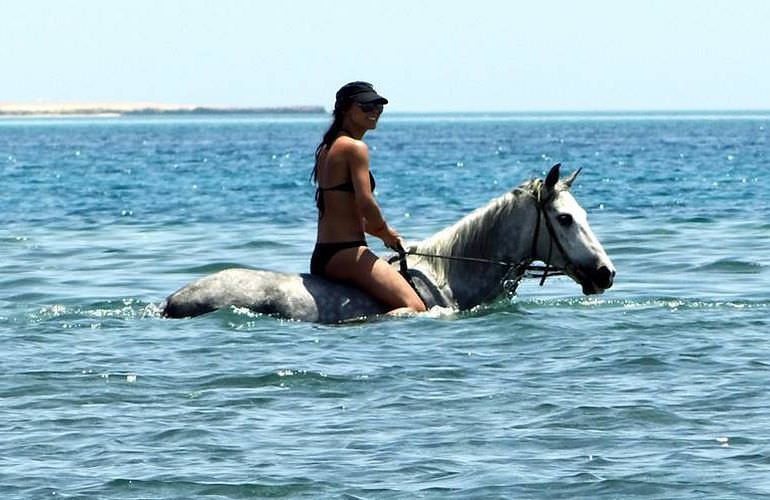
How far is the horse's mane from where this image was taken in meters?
13.0

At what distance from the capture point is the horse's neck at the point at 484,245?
512 inches

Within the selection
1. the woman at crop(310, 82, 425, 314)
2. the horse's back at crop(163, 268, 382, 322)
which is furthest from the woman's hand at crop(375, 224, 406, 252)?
the horse's back at crop(163, 268, 382, 322)

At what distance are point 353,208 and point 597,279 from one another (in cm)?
209

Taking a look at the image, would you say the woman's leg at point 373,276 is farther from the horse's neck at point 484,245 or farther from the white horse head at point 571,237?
the white horse head at point 571,237

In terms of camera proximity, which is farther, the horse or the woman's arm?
the horse

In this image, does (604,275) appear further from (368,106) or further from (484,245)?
(368,106)

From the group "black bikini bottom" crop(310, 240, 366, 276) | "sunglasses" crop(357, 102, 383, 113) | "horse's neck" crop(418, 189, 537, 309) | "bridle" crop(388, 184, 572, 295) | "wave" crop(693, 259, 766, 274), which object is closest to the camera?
"sunglasses" crop(357, 102, 383, 113)

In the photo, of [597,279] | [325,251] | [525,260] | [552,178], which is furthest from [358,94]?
[597,279]

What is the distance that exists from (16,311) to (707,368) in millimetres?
7038

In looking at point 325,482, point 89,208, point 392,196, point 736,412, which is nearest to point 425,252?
point 736,412

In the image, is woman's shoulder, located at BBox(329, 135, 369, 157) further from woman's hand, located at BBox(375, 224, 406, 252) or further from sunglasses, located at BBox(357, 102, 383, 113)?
woman's hand, located at BBox(375, 224, 406, 252)

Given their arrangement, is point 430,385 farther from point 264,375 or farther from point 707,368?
point 707,368

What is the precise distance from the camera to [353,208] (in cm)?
1259

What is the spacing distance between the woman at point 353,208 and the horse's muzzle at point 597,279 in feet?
4.60
